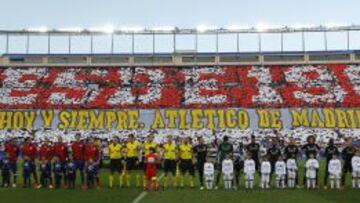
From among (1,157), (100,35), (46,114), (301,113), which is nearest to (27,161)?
(1,157)

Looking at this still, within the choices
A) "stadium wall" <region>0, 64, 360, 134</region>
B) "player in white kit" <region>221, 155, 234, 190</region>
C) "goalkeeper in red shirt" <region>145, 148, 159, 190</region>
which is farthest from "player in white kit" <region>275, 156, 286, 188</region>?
"stadium wall" <region>0, 64, 360, 134</region>

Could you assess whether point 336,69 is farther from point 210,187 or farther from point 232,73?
point 210,187

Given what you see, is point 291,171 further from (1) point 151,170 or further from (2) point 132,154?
(2) point 132,154

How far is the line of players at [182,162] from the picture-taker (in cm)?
1973

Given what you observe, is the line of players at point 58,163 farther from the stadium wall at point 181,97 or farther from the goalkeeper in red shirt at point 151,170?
the stadium wall at point 181,97

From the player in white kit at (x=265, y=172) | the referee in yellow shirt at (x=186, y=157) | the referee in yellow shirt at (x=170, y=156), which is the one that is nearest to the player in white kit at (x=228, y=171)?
the player in white kit at (x=265, y=172)

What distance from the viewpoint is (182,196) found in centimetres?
1748

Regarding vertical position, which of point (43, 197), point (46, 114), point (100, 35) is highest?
point (100, 35)

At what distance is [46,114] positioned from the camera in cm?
4219

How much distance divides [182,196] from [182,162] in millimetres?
2995

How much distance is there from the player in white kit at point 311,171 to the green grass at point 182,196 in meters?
0.78

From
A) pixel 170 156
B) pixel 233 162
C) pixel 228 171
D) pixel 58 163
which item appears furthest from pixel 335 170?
pixel 58 163

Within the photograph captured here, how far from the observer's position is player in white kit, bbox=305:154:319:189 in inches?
770

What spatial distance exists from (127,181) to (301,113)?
73.7 ft
